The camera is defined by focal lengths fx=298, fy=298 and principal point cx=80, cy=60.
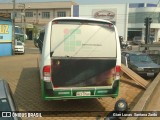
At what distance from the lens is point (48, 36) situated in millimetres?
7336

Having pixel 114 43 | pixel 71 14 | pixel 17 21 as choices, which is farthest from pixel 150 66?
pixel 17 21

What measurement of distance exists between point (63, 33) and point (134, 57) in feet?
36.0

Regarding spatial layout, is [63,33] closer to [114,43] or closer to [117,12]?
[114,43]

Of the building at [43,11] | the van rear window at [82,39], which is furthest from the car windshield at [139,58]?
the building at [43,11]

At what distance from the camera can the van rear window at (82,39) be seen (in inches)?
290

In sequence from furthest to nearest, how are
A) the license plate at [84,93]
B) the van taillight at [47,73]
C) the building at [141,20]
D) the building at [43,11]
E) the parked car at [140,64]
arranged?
the building at [43,11]
the building at [141,20]
the parked car at [140,64]
the license plate at [84,93]
the van taillight at [47,73]

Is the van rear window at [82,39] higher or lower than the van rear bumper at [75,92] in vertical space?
higher

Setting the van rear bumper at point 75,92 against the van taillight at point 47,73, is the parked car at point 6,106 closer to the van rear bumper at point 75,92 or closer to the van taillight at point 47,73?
the van taillight at point 47,73

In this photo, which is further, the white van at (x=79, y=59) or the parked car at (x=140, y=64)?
the parked car at (x=140, y=64)

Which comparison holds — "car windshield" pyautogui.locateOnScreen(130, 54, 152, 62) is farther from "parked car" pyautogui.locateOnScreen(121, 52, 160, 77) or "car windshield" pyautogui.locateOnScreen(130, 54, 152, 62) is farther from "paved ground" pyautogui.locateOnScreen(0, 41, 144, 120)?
"paved ground" pyautogui.locateOnScreen(0, 41, 144, 120)

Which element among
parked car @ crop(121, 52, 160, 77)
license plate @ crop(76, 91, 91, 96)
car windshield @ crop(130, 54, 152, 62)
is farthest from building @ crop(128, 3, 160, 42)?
license plate @ crop(76, 91, 91, 96)

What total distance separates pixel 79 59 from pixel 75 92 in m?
0.83

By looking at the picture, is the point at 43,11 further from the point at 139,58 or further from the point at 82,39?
the point at 82,39

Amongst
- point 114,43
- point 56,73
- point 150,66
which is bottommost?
point 150,66
